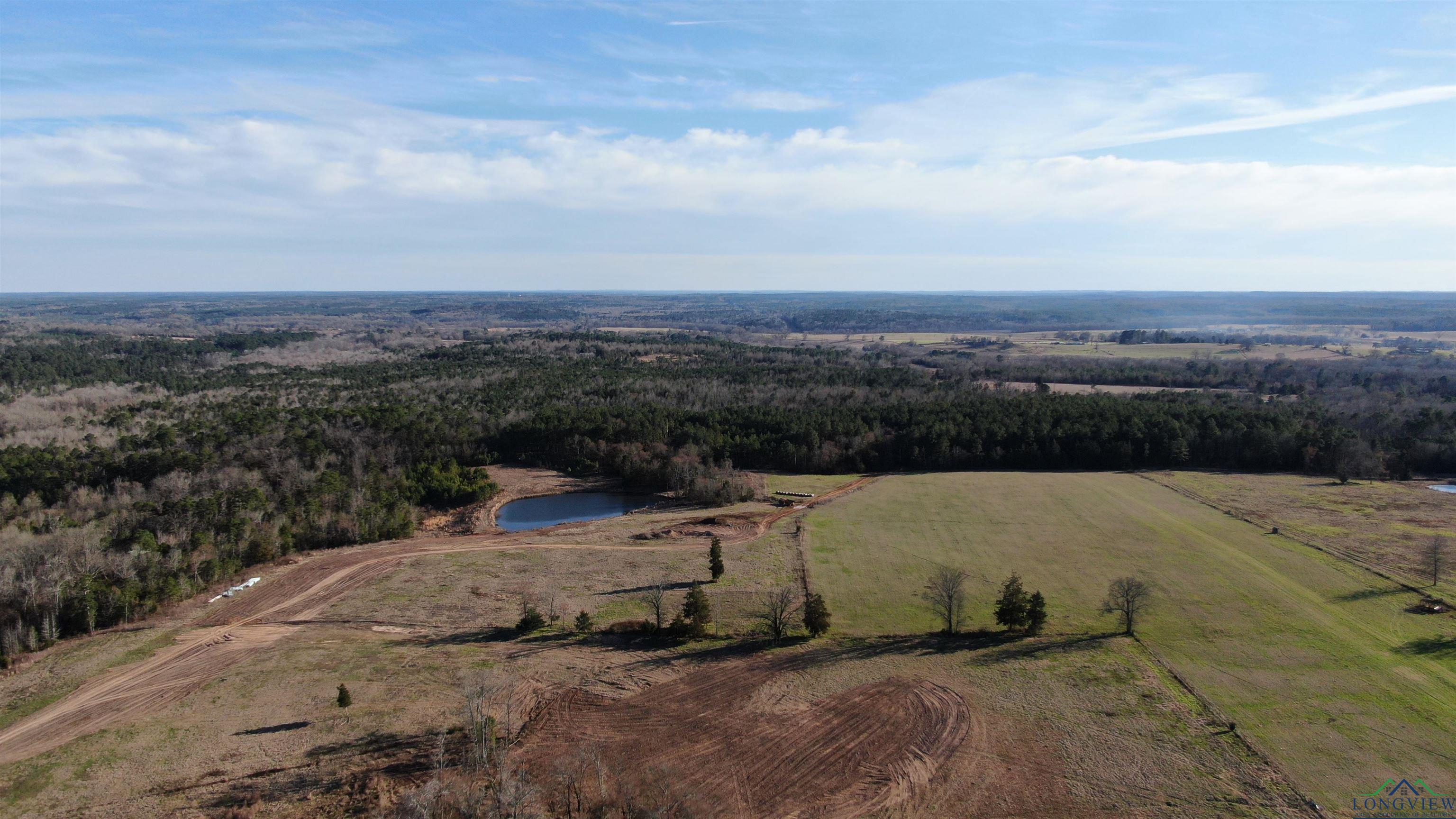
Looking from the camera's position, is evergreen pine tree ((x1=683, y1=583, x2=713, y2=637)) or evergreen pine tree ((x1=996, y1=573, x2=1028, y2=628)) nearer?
evergreen pine tree ((x1=996, y1=573, x2=1028, y2=628))

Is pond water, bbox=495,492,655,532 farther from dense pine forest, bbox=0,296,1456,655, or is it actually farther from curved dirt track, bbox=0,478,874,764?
curved dirt track, bbox=0,478,874,764

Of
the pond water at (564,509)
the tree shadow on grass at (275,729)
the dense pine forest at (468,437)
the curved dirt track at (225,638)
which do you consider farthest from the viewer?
the pond water at (564,509)

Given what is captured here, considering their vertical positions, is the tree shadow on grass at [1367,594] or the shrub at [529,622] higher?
the tree shadow on grass at [1367,594]

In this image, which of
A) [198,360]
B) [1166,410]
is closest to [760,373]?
[1166,410]

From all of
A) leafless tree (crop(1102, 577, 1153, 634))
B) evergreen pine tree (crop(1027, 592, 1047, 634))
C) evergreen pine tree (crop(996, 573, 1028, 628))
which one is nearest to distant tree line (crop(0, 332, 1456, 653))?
evergreen pine tree (crop(996, 573, 1028, 628))

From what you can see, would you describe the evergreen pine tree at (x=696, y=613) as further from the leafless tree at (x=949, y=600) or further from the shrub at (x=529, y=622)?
the leafless tree at (x=949, y=600)

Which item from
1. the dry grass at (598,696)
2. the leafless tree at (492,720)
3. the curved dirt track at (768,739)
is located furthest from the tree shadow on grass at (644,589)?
the curved dirt track at (768,739)
